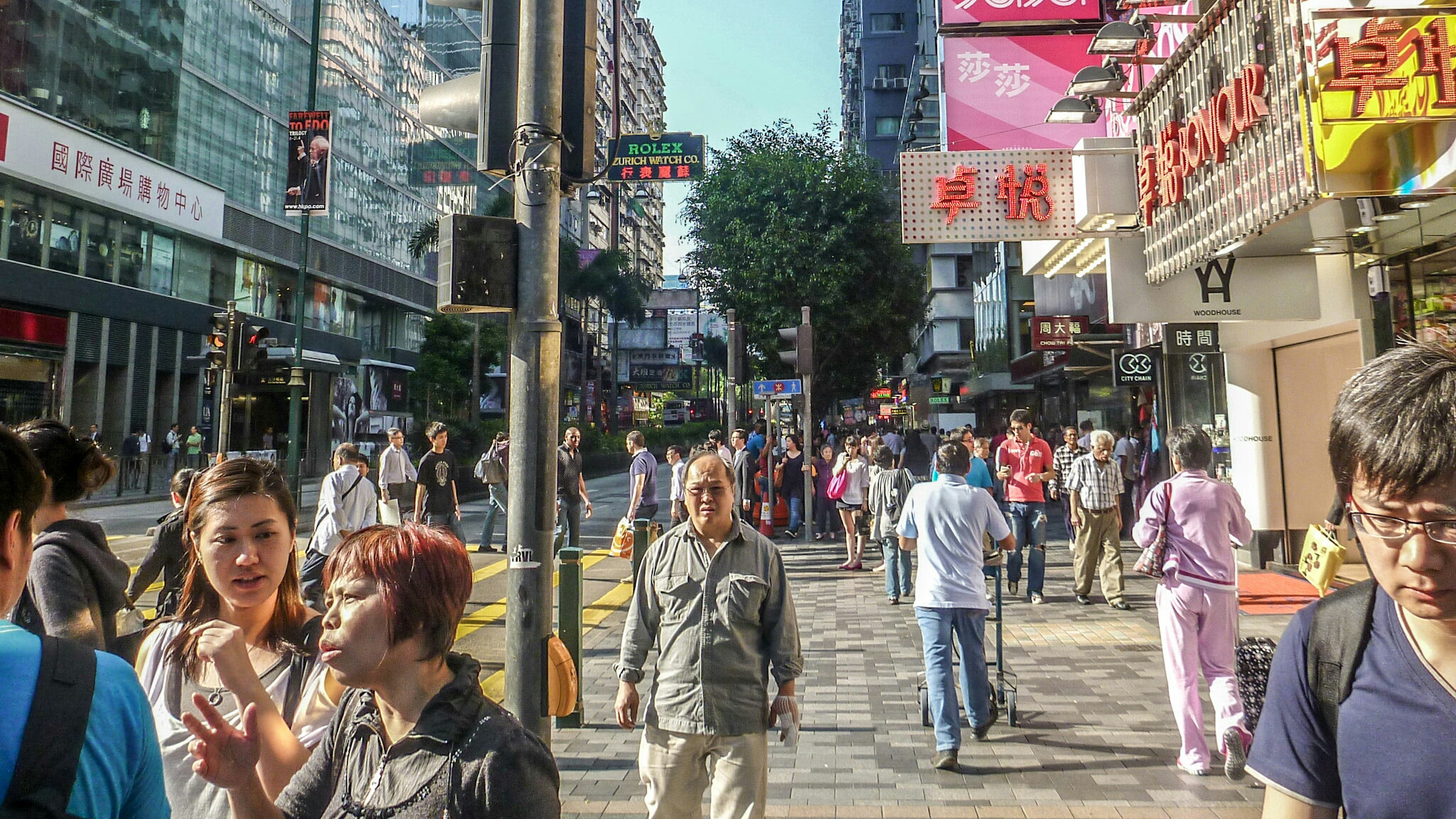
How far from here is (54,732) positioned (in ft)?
3.87

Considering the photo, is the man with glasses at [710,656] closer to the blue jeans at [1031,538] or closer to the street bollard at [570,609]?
the street bollard at [570,609]

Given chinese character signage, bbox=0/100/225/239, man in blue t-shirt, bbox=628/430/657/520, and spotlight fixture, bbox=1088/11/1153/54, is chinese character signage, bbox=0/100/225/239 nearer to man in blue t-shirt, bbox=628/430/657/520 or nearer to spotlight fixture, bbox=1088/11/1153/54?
man in blue t-shirt, bbox=628/430/657/520

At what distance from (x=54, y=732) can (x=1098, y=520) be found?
9.46 m

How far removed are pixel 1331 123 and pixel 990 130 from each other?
14.7 ft

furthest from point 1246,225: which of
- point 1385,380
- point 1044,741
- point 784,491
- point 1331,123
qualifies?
point 784,491

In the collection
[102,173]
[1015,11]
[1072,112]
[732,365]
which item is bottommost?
[732,365]

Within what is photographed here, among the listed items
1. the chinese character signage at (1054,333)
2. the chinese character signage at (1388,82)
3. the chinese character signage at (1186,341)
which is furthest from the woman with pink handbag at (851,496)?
the chinese character signage at (1388,82)

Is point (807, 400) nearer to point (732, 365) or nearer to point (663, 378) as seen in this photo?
point (732, 365)

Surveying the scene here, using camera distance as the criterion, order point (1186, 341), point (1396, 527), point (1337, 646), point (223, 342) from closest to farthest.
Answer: point (1396, 527) < point (1337, 646) < point (1186, 341) < point (223, 342)

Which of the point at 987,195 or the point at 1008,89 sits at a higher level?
the point at 1008,89

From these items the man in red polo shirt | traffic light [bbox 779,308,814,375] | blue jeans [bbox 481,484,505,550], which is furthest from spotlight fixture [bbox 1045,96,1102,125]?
blue jeans [bbox 481,484,505,550]

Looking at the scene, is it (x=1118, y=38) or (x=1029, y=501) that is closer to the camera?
(x=1118, y=38)

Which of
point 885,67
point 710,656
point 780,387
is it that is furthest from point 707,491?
point 885,67

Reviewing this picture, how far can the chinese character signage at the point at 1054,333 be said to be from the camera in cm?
1596
